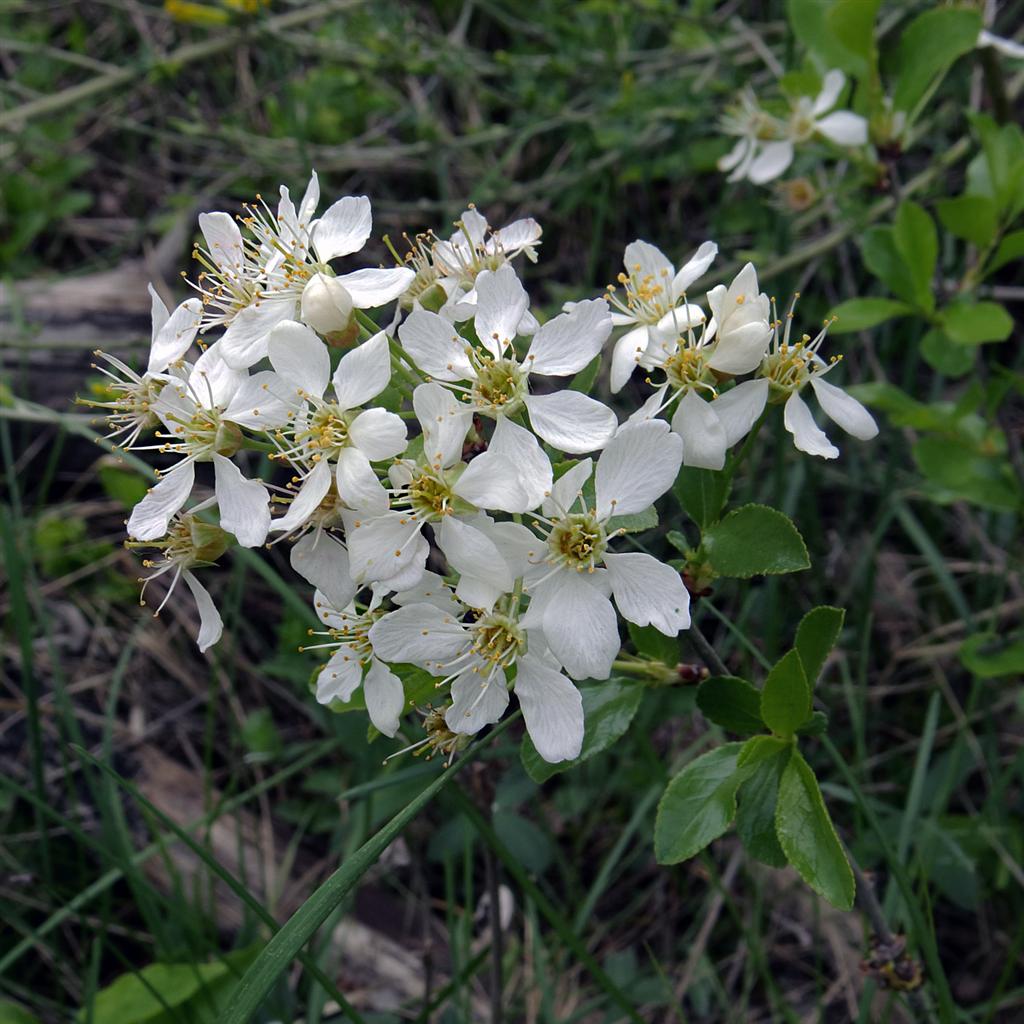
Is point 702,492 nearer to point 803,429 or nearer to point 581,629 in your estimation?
point 803,429

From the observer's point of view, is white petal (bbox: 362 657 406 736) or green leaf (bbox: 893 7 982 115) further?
green leaf (bbox: 893 7 982 115)

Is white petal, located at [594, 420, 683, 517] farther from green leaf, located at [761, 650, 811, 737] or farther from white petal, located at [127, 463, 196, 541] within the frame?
white petal, located at [127, 463, 196, 541]

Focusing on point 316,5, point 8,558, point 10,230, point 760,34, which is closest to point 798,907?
point 8,558

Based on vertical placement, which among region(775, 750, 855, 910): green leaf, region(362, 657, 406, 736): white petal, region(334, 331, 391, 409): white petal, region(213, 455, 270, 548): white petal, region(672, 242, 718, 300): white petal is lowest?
region(775, 750, 855, 910): green leaf

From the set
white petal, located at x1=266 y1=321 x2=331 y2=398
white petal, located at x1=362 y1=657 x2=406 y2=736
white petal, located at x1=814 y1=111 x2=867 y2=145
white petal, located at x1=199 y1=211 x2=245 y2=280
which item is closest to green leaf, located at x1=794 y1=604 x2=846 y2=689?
white petal, located at x1=362 y1=657 x2=406 y2=736

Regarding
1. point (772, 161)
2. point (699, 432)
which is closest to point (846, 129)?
point (772, 161)

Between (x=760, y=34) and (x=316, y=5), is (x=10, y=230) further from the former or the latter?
(x=760, y=34)

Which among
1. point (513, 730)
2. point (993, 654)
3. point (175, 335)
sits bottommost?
point (513, 730)

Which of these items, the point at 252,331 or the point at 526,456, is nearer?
the point at 526,456
